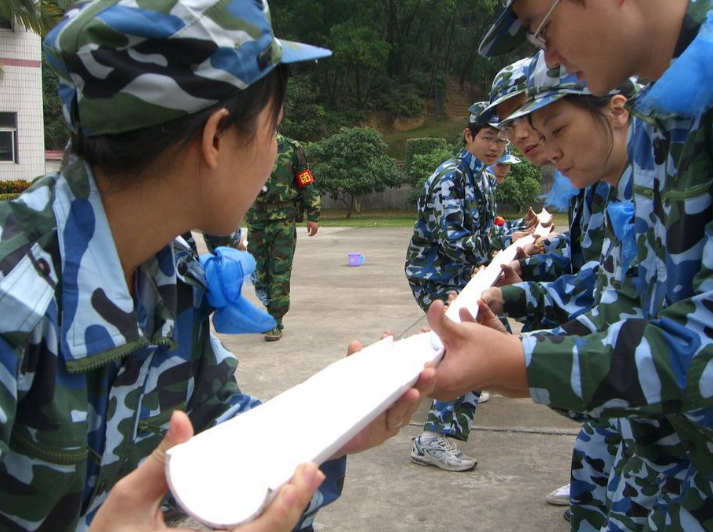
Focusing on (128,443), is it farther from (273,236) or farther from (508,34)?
(273,236)

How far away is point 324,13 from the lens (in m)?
44.1

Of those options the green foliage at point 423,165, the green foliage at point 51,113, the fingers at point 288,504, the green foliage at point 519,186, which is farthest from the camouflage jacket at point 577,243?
the green foliage at point 51,113

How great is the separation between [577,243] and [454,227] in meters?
1.45

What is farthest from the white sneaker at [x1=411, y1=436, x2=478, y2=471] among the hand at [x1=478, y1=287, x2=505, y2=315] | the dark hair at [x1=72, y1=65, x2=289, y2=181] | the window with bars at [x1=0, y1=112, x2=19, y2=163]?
the window with bars at [x1=0, y1=112, x2=19, y2=163]

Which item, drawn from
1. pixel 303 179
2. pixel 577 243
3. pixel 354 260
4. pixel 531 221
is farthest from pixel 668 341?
pixel 354 260

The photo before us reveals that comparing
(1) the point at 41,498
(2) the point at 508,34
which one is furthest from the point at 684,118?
(1) the point at 41,498

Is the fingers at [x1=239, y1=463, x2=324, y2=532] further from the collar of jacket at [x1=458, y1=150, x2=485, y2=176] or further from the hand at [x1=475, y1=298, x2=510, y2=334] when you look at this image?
the collar of jacket at [x1=458, y1=150, x2=485, y2=176]

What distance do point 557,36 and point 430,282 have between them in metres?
3.38

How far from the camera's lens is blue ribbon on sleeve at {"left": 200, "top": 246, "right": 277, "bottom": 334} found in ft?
6.08

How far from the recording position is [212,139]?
1.56 m

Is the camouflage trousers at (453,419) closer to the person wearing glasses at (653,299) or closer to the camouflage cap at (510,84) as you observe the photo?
the camouflage cap at (510,84)

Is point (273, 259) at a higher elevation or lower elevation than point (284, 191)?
lower

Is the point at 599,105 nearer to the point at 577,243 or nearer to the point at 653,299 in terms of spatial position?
the point at 577,243

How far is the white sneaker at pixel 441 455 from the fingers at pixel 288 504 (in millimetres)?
3219
